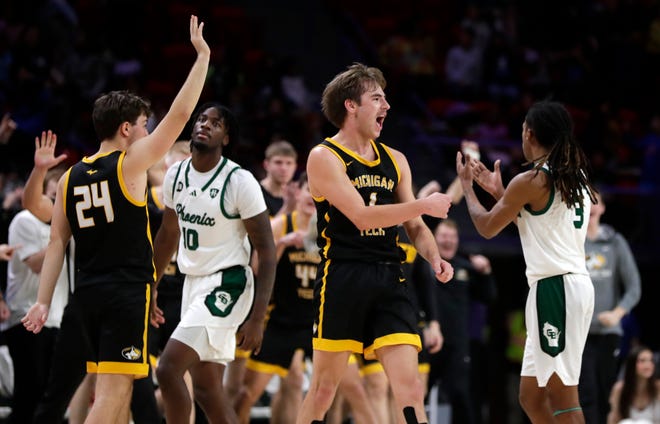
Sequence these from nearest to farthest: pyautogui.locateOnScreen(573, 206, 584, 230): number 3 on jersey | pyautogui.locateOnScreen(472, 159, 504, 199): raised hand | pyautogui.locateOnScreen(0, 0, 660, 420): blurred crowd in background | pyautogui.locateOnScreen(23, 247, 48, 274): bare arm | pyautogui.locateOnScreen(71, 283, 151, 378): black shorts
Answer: pyautogui.locateOnScreen(71, 283, 151, 378): black shorts < pyautogui.locateOnScreen(573, 206, 584, 230): number 3 on jersey < pyautogui.locateOnScreen(472, 159, 504, 199): raised hand < pyautogui.locateOnScreen(23, 247, 48, 274): bare arm < pyautogui.locateOnScreen(0, 0, 660, 420): blurred crowd in background

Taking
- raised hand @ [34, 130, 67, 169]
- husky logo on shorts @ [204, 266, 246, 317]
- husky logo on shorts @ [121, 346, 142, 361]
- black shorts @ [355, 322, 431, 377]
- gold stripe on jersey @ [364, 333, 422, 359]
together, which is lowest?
black shorts @ [355, 322, 431, 377]

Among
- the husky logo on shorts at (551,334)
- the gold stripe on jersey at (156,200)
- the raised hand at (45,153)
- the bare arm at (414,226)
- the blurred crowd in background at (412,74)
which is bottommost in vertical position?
the husky logo on shorts at (551,334)

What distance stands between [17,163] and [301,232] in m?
4.49

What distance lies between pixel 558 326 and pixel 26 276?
4294 millimetres

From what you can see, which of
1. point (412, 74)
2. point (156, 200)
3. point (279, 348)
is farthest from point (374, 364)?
point (412, 74)

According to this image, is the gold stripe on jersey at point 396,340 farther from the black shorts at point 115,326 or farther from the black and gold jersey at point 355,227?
the black shorts at point 115,326

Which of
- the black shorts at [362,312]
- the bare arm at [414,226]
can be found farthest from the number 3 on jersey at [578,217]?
the black shorts at [362,312]

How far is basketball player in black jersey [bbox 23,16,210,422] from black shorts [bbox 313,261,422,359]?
104cm

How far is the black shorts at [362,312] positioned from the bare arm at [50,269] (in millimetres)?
1507

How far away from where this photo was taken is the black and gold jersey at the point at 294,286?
8633 mm

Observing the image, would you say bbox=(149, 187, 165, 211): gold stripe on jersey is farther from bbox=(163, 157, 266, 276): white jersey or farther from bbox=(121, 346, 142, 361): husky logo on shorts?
bbox=(121, 346, 142, 361): husky logo on shorts

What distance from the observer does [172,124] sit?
19.0 feet

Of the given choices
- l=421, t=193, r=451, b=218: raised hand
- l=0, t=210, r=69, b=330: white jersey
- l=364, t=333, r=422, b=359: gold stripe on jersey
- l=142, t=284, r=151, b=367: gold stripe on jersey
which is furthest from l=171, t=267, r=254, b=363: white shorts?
l=0, t=210, r=69, b=330: white jersey

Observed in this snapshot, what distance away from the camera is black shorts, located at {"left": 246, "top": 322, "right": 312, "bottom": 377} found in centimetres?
859
